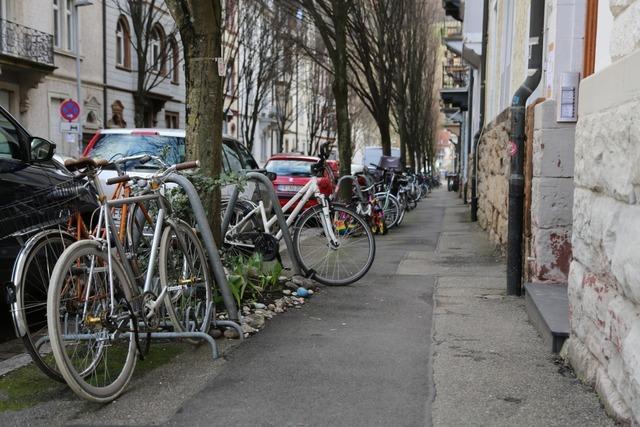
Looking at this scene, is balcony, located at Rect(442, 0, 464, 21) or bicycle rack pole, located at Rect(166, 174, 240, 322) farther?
balcony, located at Rect(442, 0, 464, 21)

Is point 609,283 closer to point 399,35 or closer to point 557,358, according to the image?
point 557,358

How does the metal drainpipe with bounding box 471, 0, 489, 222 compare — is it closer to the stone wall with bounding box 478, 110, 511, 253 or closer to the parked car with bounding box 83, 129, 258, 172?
the stone wall with bounding box 478, 110, 511, 253

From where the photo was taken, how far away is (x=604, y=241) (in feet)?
11.5

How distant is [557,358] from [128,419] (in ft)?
8.61

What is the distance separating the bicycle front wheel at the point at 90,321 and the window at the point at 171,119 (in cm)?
3203

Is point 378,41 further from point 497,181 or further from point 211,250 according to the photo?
point 211,250

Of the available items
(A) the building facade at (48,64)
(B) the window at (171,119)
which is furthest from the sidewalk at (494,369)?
(B) the window at (171,119)

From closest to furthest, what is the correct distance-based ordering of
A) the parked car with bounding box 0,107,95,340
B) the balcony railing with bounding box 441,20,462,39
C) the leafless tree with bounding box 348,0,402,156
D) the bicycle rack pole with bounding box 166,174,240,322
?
the bicycle rack pole with bounding box 166,174,240,322
the parked car with bounding box 0,107,95,340
the leafless tree with bounding box 348,0,402,156
the balcony railing with bounding box 441,20,462,39

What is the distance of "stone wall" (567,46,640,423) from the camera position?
9.91 ft

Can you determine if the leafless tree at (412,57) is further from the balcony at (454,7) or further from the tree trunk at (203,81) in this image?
the tree trunk at (203,81)

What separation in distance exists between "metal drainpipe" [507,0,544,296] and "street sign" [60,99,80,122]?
15.9 m

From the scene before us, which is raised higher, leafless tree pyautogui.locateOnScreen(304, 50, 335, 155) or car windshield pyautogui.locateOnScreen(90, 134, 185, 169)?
leafless tree pyautogui.locateOnScreen(304, 50, 335, 155)

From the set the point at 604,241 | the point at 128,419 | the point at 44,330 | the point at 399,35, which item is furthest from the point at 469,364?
the point at 399,35

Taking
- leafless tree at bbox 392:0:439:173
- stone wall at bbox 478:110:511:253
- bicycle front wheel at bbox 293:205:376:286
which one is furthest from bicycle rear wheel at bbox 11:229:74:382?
leafless tree at bbox 392:0:439:173
